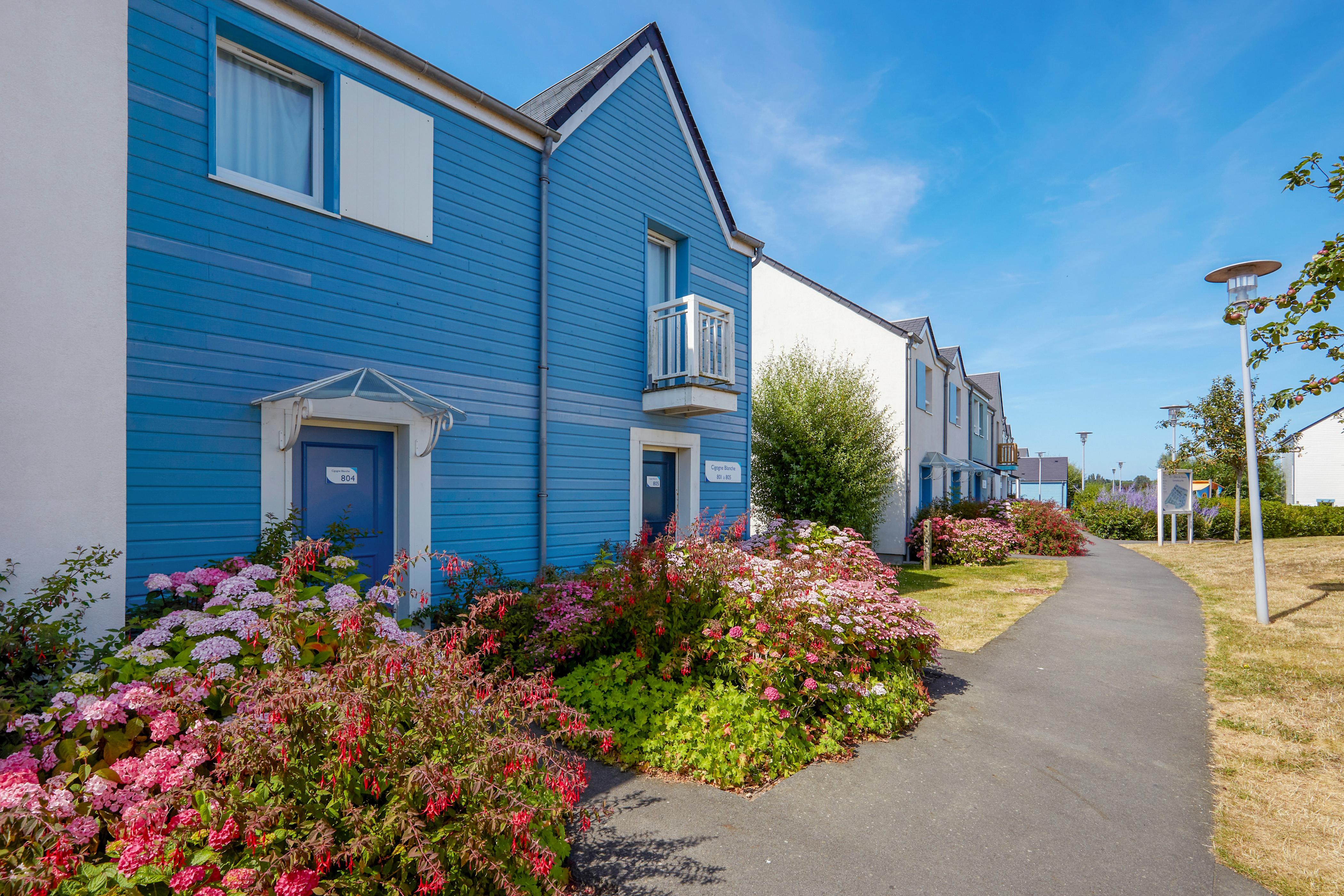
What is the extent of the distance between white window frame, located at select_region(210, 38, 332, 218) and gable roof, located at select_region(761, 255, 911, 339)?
12917 mm

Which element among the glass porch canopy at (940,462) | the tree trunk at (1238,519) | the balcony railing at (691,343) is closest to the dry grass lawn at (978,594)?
the glass porch canopy at (940,462)

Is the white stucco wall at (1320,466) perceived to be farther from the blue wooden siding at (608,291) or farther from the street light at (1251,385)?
the blue wooden siding at (608,291)

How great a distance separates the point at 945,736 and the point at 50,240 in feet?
24.6

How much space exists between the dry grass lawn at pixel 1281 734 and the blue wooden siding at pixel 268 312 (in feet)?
20.7

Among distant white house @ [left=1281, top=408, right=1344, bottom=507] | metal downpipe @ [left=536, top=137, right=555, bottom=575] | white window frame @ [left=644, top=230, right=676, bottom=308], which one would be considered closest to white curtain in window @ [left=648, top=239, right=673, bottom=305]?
white window frame @ [left=644, top=230, right=676, bottom=308]

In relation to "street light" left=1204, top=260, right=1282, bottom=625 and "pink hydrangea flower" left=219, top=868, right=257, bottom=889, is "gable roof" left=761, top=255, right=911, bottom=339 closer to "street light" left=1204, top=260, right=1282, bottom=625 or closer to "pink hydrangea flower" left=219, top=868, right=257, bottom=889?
"street light" left=1204, top=260, right=1282, bottom=625

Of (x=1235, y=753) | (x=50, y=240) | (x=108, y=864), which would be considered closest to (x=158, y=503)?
(x=50, y=240)

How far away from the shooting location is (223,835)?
2.27m

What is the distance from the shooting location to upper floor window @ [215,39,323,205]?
5152 millimetres

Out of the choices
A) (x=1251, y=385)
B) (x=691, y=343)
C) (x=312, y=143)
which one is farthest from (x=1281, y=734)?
(x=312, y=143)

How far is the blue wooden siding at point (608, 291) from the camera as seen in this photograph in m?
7.70

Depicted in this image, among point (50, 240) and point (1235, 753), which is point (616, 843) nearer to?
point (1235, 753)

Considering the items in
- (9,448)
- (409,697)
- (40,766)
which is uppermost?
(9,448)

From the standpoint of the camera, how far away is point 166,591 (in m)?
4.50
